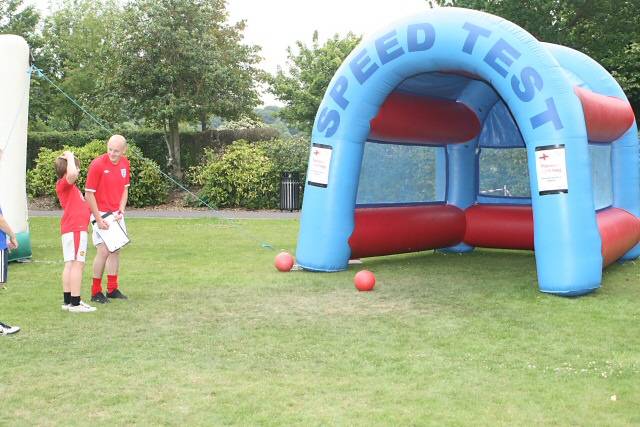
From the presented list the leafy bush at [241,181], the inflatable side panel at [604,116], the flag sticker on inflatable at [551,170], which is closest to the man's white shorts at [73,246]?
the flag sticker on inflatable at [551,170]

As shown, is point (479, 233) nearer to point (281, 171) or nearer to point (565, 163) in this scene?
point (565, 163)

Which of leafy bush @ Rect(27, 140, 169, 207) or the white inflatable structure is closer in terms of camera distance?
the white inflatable structure

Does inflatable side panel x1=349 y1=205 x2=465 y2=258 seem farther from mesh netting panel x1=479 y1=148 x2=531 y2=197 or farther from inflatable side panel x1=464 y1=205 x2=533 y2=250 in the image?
mesh netting panel x1=479 y1=148 x2=531 y2=197

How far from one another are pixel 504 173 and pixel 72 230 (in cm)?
724

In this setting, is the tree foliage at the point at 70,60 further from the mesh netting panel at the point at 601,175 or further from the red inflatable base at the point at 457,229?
the mesh netting panel at the point at 601,175

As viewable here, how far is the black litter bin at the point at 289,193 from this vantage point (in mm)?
20141

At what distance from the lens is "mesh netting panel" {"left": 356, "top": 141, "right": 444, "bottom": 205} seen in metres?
10.4

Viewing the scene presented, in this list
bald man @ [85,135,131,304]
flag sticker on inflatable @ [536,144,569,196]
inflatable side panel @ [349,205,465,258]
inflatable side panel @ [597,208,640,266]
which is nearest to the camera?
bald man @ [85,135,131,304]

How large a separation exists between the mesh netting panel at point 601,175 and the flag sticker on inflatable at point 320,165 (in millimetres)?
3172

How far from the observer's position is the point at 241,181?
20.3 metres

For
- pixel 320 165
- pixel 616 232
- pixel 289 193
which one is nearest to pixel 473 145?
pixel 616 232

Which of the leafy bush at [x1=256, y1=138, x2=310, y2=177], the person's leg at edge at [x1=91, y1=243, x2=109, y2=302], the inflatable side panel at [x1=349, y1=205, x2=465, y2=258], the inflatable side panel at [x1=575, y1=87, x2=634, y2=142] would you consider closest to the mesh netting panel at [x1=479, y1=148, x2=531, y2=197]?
the inflatable side panel at [x1=349, y1=205, x2=465, y2=258]

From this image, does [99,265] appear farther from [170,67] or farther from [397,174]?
[170,67]

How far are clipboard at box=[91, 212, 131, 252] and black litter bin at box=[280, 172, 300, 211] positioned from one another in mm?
12838
